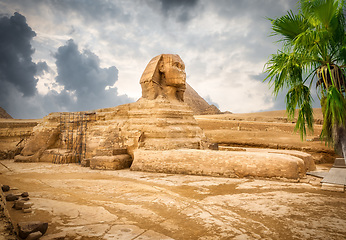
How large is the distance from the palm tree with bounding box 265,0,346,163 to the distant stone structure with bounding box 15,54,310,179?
2.18 meters

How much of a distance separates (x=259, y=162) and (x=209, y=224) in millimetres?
2659

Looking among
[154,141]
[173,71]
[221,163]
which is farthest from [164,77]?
[221,163]

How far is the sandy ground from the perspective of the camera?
90.4 inches

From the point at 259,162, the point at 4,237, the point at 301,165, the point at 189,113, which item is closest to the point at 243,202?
the point at 259,162

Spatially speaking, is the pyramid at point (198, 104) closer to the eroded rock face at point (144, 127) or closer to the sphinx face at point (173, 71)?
the eroded rock face at point (144, 127)

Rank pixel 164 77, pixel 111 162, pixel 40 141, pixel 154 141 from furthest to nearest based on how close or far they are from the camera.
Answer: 1. pixel 40 141
2. pixel 164 77
3. pixel 111 162
4. pixel 154 141

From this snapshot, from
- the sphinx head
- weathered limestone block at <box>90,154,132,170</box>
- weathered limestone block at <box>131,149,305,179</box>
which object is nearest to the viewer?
weathered limestone block at <box>131,149,305,179</box>

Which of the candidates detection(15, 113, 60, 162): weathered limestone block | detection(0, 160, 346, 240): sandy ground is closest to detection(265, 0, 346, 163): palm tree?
detection(0, 160, 346, 240): sandy ground

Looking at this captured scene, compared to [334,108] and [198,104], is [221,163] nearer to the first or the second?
[334,108]

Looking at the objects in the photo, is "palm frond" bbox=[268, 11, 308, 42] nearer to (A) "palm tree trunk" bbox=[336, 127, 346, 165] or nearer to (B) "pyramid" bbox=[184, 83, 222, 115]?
(A) "palm tree trunk" bbox=[336, 127, 346, 165]

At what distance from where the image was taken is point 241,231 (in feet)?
7.61

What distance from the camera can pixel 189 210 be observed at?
300cm

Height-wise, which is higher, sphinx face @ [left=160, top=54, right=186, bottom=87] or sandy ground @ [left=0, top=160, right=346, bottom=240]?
sphinx face @ [left=160, top=54, right=186, bottom=87]

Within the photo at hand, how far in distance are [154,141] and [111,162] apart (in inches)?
58.4
